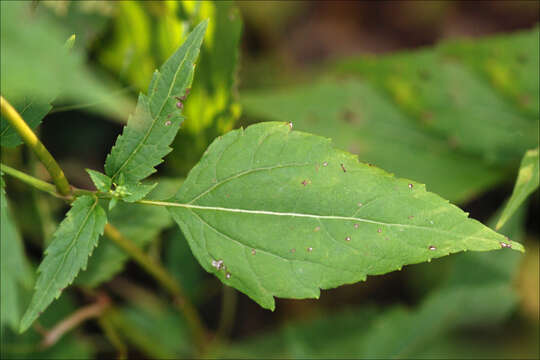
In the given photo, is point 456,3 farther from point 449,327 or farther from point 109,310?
point 109,310

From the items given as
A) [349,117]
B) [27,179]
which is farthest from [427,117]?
[27,179]

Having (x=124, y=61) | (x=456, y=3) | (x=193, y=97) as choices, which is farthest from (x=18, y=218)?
(x=456, y=3)

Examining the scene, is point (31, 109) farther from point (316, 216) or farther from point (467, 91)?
point (467, 91)

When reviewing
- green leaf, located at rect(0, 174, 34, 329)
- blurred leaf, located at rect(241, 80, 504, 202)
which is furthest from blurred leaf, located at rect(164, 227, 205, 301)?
green leaf, located at rect(0, 174, 34, 329)

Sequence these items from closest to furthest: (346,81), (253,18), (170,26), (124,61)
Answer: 1. (170,26)
2. (124,61)
3. (346,81)
4. (253,18)

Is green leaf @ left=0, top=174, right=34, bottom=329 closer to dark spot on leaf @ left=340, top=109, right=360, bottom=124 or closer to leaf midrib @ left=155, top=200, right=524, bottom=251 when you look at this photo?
leaf midrib @ left=155, top=200, right=524, bottom=251
